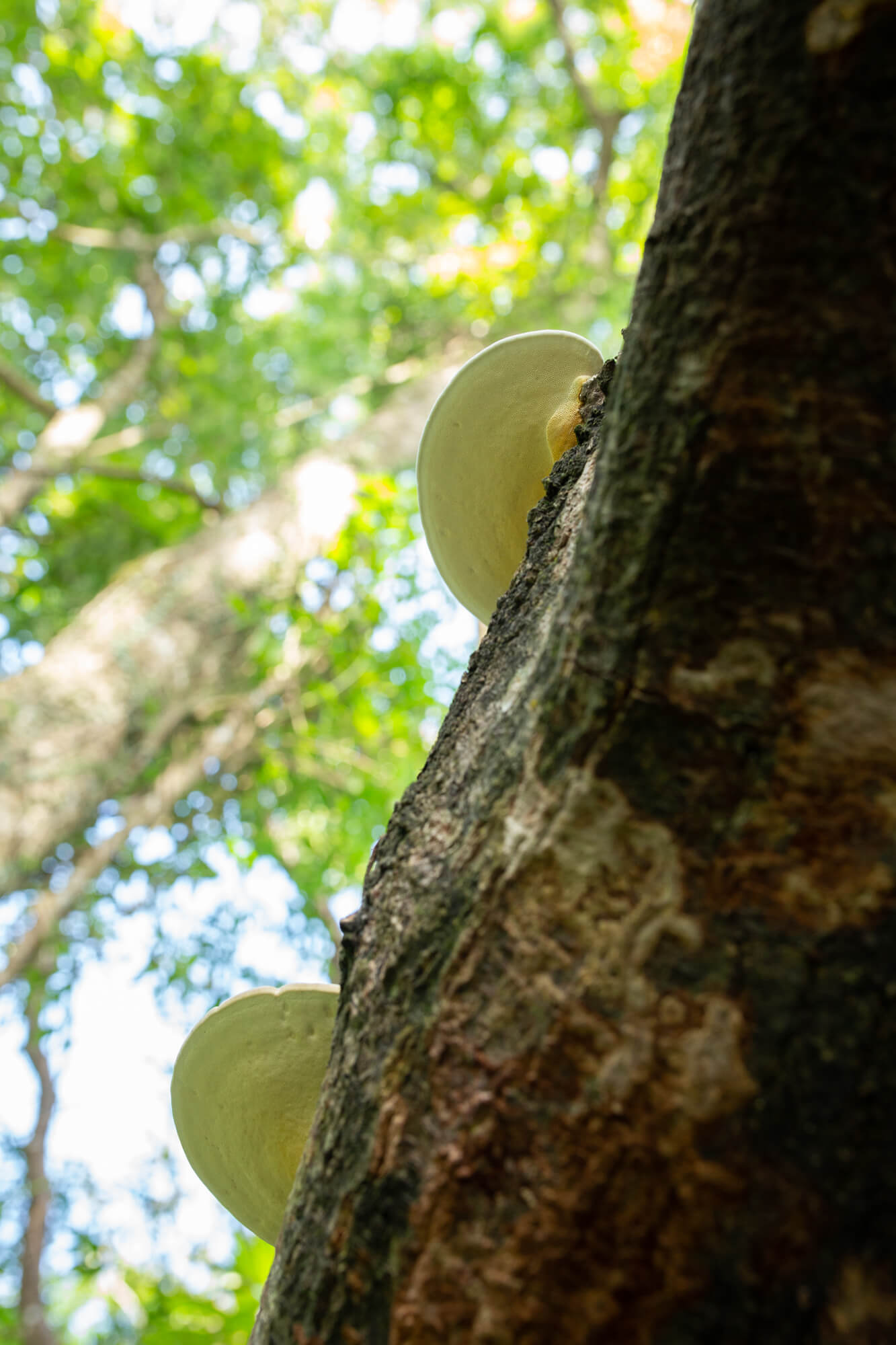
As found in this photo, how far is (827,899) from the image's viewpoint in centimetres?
58

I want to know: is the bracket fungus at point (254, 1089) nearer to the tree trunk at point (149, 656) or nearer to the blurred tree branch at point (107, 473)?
the tree trunk at point (149, 656)

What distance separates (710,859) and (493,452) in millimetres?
782

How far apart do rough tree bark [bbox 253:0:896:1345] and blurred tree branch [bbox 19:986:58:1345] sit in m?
4.83

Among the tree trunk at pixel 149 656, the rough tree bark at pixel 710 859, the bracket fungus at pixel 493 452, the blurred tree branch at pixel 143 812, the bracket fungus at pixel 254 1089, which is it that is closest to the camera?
the rough tree bark at pixel 710 859

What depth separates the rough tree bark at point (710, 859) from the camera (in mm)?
542

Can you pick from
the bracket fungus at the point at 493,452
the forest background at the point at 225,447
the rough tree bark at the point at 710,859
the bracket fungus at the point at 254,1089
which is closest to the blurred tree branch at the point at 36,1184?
the forest background at the point at 225,447

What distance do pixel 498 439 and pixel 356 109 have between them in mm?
7871

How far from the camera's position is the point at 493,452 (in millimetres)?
1247

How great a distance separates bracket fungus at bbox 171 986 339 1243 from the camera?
1.07 metres

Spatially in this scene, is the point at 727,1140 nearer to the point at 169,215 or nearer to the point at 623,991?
the point at 623,991

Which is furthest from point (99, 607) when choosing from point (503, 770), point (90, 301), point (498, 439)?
point (503, 770)

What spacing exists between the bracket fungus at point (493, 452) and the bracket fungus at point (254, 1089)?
0.60m

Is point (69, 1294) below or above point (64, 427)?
below

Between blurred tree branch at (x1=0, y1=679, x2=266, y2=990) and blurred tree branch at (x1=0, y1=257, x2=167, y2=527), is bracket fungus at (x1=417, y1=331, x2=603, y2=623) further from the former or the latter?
blurred tree branch at (x1=0, y1=257, x2=167, y2=527)
